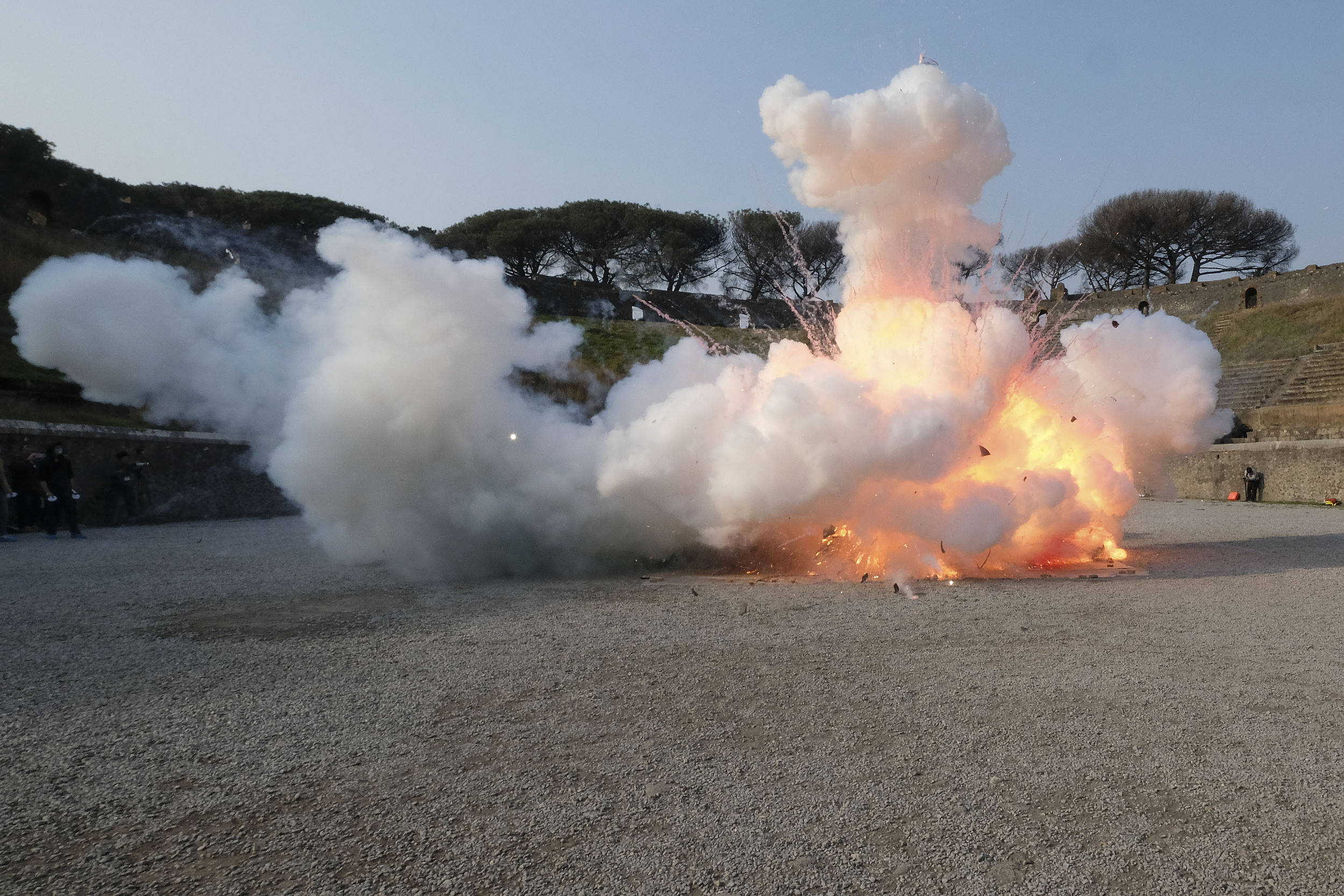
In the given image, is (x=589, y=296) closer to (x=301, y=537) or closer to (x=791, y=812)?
(x=301, y=537)

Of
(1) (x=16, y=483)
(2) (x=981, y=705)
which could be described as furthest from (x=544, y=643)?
(1) (x=16, y=483)

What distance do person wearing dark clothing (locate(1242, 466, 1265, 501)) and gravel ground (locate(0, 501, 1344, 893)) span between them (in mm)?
21129

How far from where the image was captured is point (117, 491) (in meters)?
19.0

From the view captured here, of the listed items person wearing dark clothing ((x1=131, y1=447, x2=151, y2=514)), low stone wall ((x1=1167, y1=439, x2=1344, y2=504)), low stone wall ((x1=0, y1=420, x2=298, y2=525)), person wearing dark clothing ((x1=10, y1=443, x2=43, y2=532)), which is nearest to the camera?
person wearing dark clothing ((x1=10, y1=443, x2=43, y2=532))

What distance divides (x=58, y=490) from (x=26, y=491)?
0.73 metres

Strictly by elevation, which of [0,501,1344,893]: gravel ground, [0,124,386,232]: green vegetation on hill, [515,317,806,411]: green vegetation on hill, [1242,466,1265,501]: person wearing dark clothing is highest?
[0,124,386,232]: green vegetation on hill

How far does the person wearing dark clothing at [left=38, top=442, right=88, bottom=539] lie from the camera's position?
53.9 feet

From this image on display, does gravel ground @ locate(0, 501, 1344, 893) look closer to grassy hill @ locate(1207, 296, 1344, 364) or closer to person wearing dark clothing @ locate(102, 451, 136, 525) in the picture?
person wearing dark clothing @ locate(102, 451, 136, 525)

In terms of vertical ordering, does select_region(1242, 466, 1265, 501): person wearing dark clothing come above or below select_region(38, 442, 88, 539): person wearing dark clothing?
above

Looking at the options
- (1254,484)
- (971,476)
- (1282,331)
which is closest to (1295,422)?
(1254,484)

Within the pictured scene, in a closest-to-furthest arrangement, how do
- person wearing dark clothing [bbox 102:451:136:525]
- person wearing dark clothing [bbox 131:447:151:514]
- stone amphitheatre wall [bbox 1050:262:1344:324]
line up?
person wearing dark clothing [bbox 102:451:136:525] < person wearing dark clothing [bbox 131:447:151:514] < stone amphitheatre wall [bbox 1050:262:1344:324]

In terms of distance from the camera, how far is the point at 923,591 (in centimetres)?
980

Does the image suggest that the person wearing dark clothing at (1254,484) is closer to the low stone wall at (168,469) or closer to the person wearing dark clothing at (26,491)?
the low stone wall at (168,469)

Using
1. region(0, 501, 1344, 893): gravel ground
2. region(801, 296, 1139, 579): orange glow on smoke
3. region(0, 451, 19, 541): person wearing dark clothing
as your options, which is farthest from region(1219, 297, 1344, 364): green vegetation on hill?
region(0, 451, 19, 541): person wearing dark clothing
